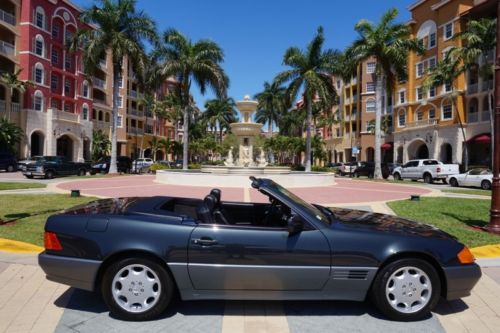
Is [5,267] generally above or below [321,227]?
below

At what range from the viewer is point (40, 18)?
4006 cm

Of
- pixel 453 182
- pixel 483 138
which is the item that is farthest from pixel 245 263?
pixel 483 138

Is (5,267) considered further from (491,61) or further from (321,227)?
(491,61)

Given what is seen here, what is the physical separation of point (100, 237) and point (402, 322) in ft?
10.0

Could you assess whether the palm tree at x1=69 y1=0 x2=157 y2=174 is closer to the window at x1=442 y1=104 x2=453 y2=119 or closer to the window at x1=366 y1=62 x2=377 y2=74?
the window at x1=442 y1=104 x2=453 y2=119

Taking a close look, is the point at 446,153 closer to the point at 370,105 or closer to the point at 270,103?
the point at 370,105

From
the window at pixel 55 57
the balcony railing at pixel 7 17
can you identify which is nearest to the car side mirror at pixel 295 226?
the balcony railing at pixel 7 17

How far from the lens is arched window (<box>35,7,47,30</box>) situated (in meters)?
39.4

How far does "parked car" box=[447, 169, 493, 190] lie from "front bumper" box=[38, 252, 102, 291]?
23338 mm

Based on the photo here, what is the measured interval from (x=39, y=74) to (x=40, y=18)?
18.8 ft

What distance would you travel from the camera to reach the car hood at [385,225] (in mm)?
4004

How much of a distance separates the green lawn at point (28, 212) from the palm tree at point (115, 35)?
18.9 meters

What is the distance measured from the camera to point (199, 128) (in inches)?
2857

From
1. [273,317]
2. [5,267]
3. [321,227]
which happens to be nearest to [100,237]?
[273,317]
